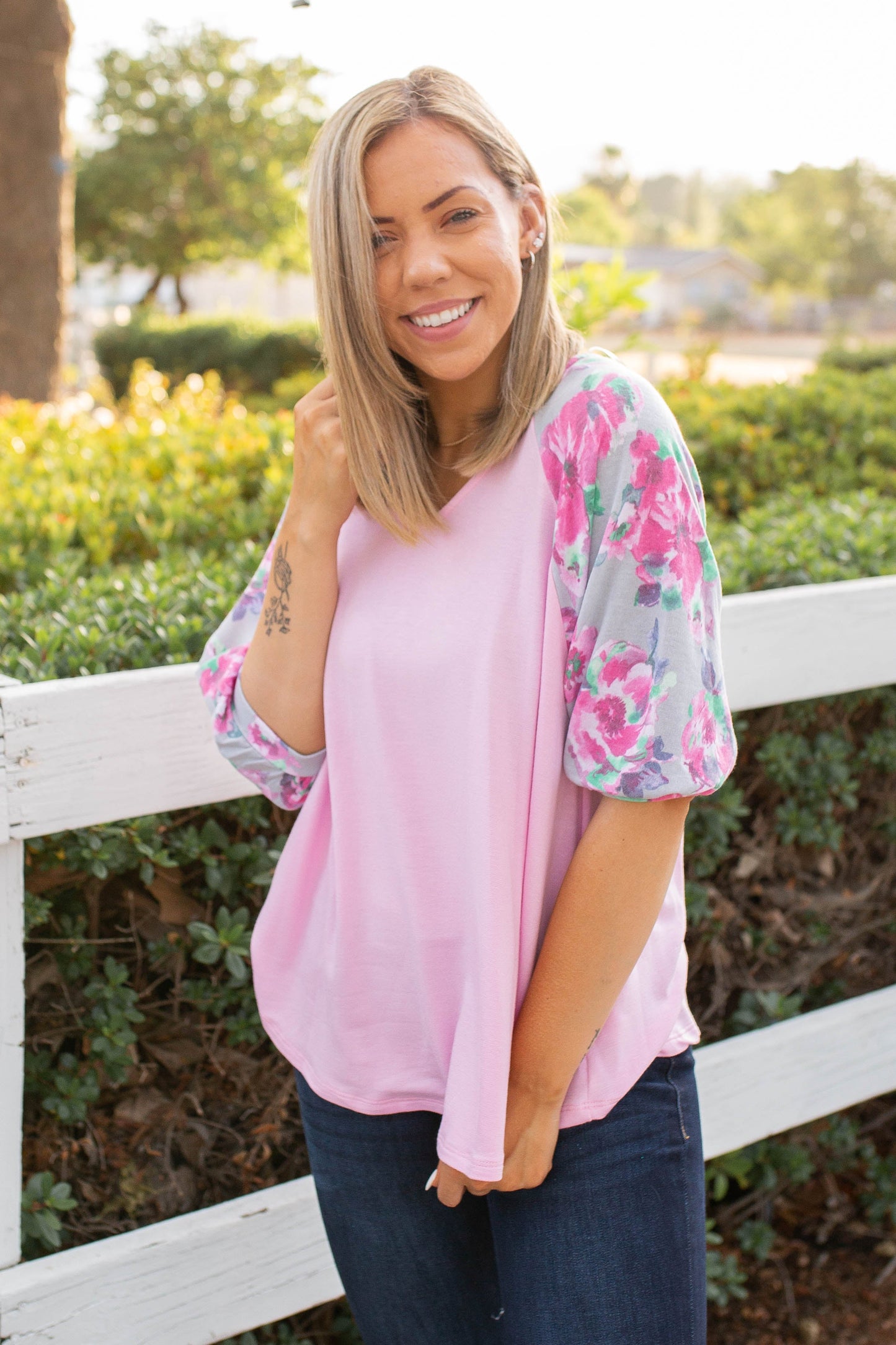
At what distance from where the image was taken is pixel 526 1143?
54.5 inches

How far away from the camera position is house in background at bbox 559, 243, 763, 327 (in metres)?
73.9

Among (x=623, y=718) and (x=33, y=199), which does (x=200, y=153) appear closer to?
(x=33, y=199)

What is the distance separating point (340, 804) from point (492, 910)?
262mm

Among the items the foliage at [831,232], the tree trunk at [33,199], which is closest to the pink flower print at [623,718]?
the tree trunk at [33,199]

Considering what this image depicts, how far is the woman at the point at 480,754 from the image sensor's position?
1.32m

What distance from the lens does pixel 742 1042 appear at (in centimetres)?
235

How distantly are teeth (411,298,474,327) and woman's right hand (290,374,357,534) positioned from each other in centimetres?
17

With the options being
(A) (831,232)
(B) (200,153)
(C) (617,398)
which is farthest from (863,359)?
(A) (831,232)

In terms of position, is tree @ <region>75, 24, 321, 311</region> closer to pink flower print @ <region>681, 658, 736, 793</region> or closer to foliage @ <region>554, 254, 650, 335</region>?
foliage @ <region>554, 254, 650, 335</region>

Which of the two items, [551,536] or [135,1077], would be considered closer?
[551,536]

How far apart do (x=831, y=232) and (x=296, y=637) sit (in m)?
90.9

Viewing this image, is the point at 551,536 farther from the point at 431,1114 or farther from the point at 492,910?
the point at 431,1114

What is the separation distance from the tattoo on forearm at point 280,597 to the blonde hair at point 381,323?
140mm

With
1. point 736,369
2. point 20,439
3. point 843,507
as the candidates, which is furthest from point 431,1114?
point 736,369
